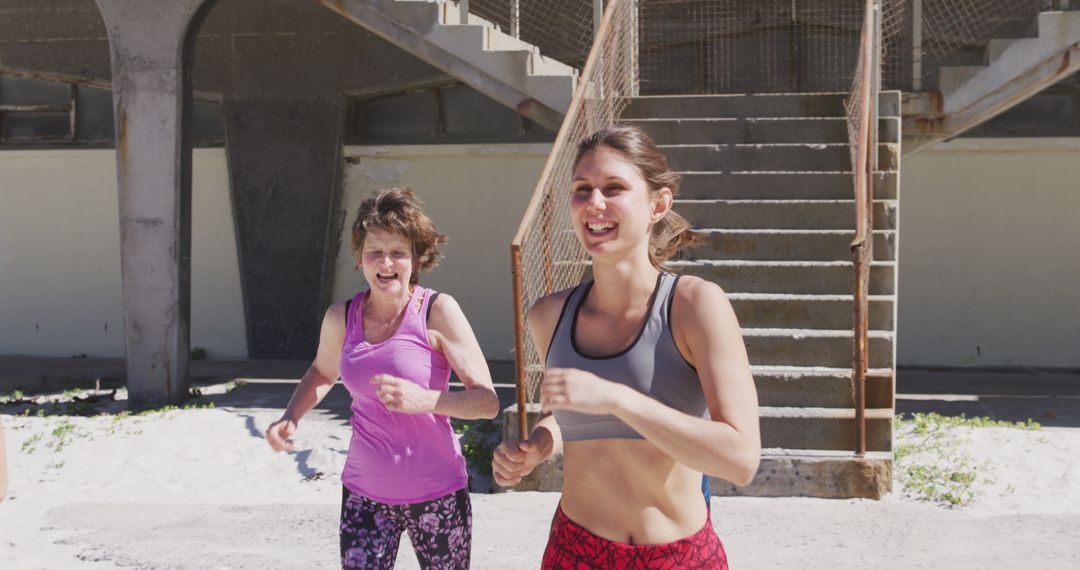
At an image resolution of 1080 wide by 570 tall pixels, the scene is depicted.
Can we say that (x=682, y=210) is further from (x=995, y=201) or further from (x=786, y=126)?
(x=995, y=201)

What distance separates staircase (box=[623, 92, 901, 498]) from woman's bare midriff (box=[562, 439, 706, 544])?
4826 mm

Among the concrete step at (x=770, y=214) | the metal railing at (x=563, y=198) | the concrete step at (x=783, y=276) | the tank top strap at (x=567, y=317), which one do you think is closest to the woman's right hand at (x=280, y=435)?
the tank top strap at (x=567, y=317)

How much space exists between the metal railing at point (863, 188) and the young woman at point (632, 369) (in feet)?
15.1

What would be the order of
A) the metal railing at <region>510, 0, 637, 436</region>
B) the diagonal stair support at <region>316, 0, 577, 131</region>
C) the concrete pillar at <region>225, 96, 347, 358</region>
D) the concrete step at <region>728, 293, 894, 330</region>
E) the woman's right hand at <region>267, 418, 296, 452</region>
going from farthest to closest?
the concrete pillar at <region>225, 96, 347, 358</region> → the diagonal stair support at <region>316, 0, 577, 131</region> → the concrete step at <region>728, 293, 894, 330</region> → the metal railing at <region>510, 0, 637, 436</region> → the woman's right hand at <region>267, 418, 296, 452</region>

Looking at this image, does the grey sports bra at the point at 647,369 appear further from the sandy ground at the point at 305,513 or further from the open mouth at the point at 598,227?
the sandy ground at the point at 305,513

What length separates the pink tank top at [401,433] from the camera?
4.25 m

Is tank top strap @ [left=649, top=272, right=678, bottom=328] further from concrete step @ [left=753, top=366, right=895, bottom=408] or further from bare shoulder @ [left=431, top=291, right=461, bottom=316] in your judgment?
concrete step @ [left=753, top=366, right=895, bottom=408]

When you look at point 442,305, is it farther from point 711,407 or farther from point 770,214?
point 770,214

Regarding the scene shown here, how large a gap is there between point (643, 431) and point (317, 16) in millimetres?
12557

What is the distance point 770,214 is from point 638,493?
6.83m

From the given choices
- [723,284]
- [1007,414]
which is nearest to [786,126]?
[723,284]

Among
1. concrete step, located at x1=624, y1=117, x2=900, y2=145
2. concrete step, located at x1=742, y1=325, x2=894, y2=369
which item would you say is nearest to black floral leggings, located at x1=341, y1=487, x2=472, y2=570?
concrete step, located at x1=742, y1=325, x2=894, y2=369

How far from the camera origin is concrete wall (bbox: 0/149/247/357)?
1541 cm

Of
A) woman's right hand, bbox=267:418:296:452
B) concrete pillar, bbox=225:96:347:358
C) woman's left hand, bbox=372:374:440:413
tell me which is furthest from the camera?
concrete pillar, bbox=225:96:347:358
